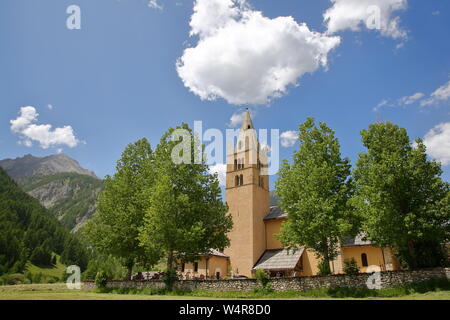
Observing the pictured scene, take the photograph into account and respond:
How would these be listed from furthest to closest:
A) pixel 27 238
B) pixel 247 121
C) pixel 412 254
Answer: pixel 27 238
pixel 247 121
pixel 412 254

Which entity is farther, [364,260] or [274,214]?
[274,214]

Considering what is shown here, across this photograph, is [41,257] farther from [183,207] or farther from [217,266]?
[183,207]

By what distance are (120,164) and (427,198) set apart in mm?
29419

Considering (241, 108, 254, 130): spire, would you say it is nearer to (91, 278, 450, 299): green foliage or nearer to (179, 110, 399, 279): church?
(179, 110, 399, 279): church

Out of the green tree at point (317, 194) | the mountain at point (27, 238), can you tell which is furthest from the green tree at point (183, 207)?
the mountain at point (27, 238)

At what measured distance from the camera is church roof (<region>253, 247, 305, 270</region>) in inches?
1480

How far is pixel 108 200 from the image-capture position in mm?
34000

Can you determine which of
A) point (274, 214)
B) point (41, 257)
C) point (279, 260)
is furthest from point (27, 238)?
point (279, 260)

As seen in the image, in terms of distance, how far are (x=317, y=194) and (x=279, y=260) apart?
1608 cm

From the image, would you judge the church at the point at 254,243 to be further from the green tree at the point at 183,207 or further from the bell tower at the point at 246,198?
the green tree at the point at 183,207

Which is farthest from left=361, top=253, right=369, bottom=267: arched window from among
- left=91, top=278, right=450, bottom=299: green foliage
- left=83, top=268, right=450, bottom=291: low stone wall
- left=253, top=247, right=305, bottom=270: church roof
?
left=91, top=278, right=450, bottom=299: green foliage

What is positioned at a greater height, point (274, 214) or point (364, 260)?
point (274, 214)

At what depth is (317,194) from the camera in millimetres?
26141
